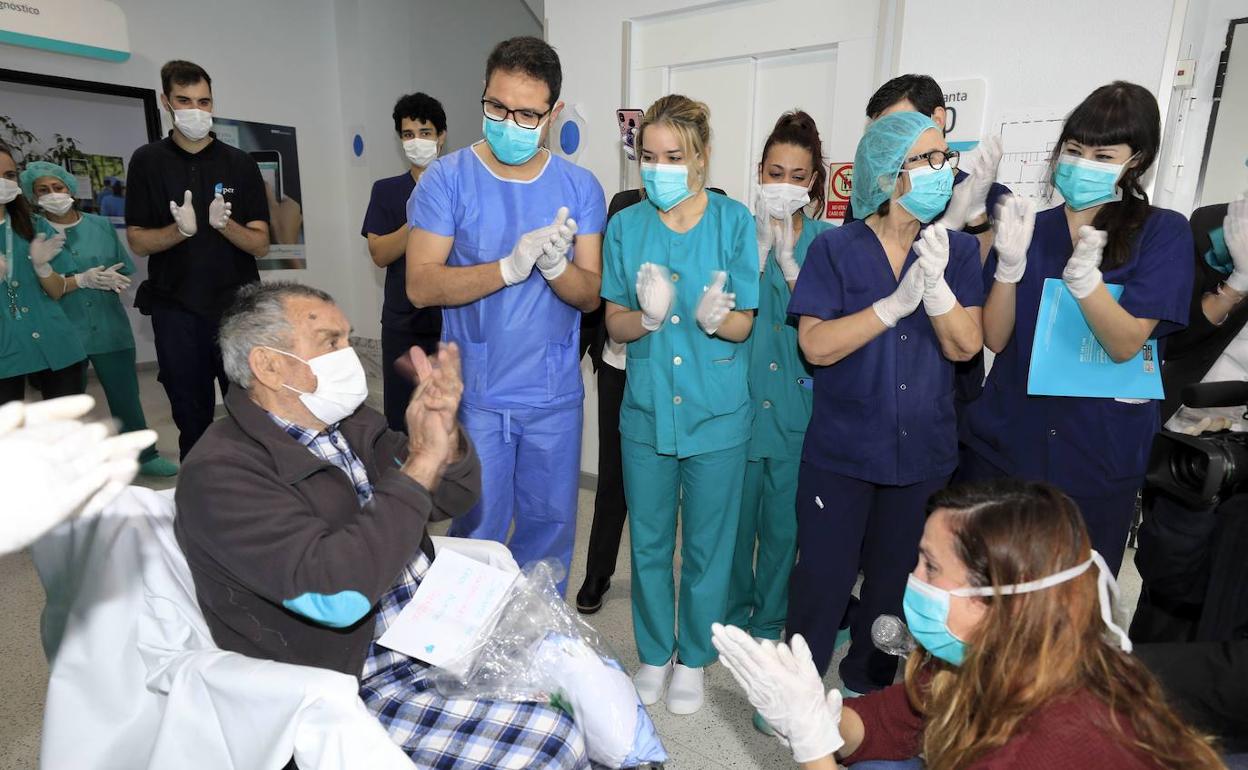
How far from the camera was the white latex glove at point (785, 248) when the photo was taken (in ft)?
6.23

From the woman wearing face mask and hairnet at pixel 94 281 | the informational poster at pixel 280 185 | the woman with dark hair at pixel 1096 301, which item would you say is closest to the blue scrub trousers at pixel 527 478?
the woman with dark hair at pixel 1096 301

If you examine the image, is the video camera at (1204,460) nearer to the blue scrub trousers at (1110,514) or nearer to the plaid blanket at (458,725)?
the blue scrub trousers at (1110,514)

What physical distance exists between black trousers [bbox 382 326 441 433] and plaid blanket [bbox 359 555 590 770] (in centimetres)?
152

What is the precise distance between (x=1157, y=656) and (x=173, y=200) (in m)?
3.21

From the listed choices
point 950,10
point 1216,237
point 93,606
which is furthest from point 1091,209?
point 93,606

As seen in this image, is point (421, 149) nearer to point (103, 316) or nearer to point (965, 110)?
point (103, 316)

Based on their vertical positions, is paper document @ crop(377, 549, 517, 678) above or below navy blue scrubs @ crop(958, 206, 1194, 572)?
below

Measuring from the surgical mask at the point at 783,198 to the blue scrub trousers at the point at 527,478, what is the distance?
29.3 inches

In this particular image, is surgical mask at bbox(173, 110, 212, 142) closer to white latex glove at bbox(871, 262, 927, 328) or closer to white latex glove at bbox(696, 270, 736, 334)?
white latex glove at bbox(696, 270, 736, 334)

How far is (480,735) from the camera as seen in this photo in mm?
1095

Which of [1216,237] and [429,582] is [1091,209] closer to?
[1216,237]

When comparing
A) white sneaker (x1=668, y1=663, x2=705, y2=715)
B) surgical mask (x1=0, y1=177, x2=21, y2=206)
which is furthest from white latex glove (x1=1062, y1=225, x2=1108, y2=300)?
surgical mask (x1=0, y1=177, x2=21, y2=206)

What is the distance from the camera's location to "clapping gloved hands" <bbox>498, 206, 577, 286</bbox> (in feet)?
5.49

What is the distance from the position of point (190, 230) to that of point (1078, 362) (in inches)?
114
